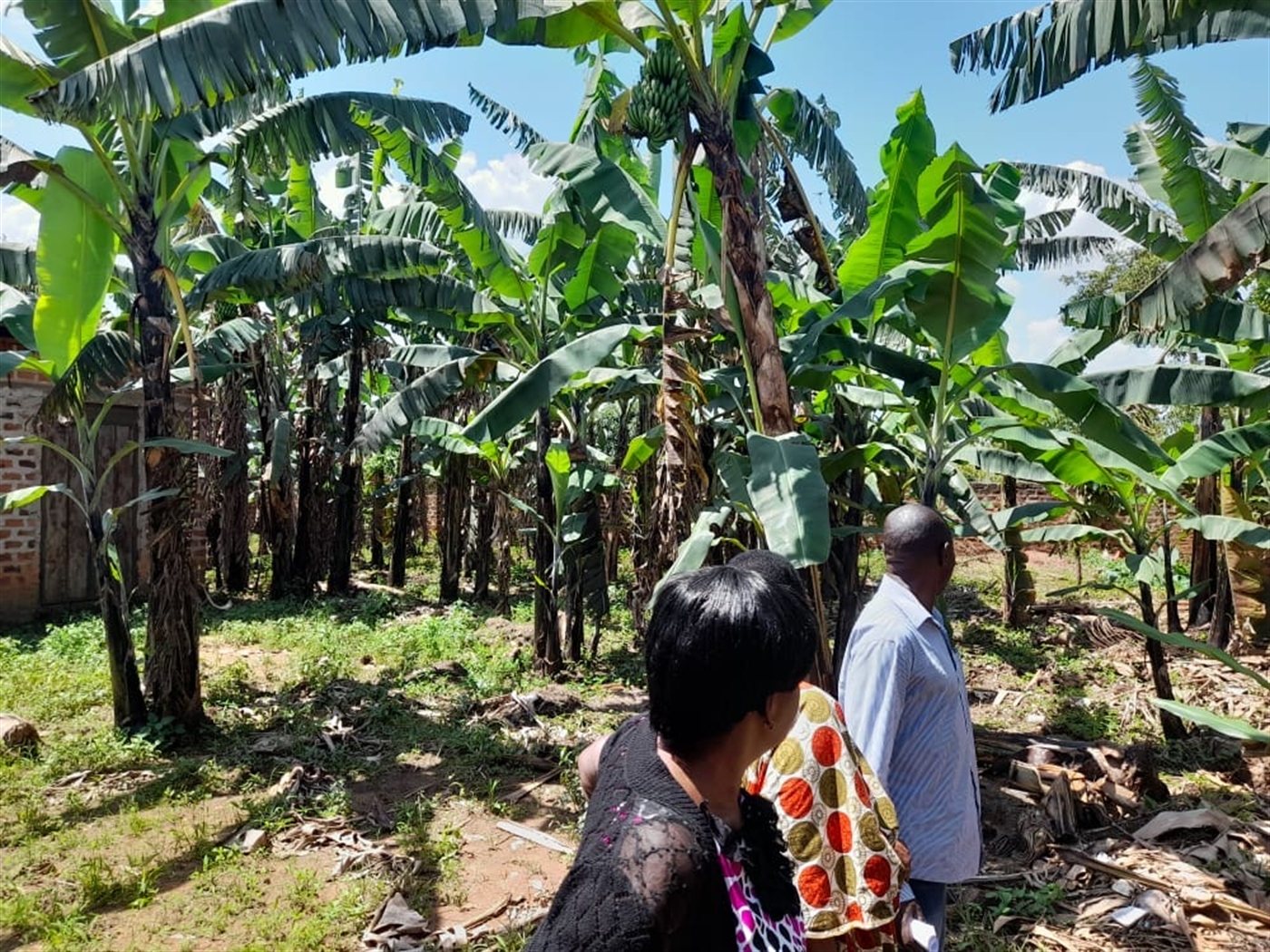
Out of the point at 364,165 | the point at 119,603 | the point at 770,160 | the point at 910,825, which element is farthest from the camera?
the point at 364,165

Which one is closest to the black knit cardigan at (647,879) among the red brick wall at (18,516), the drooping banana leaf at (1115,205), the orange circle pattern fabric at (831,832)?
the orange circle pattern fabric at (831,832)

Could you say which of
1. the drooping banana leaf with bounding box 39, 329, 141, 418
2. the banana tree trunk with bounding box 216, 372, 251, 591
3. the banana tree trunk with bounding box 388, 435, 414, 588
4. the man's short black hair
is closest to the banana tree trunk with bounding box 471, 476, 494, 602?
the banana tree trunk with bounding box 388, 435, 414, 588

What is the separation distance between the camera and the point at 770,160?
599 centimetres

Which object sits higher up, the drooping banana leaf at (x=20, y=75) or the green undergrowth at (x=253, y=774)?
the drooping banana leaf at (x=20, y=75)

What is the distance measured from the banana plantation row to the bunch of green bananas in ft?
0.06

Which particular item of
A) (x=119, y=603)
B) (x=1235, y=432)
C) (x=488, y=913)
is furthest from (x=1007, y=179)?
(x=119, y=603)

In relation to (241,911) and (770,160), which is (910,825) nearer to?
(241,911)

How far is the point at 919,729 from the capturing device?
2.35 m

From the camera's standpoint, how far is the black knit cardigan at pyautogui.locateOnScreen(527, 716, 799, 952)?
1.08m

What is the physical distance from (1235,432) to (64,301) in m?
6.80

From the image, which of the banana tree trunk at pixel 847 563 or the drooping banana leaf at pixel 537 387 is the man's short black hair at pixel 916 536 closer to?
the drooping banana leaf at pixel 537 387

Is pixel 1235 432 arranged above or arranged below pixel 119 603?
above

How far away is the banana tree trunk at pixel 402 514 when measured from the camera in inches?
463

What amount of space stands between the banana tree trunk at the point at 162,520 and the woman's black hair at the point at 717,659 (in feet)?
16.9
